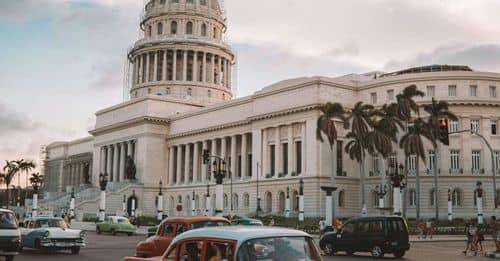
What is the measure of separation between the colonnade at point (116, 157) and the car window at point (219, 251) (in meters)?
93.5

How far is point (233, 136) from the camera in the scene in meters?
88.0

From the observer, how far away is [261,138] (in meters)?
80.4

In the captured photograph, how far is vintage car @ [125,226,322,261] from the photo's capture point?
9469 millimetres

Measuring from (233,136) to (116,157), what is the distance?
28.8 m

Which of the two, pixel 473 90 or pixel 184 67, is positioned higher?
pixel 184 67

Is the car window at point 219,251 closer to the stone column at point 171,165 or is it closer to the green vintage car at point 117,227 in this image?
the green vintage car at point 117,227

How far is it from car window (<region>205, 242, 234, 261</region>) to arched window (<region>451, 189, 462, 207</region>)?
6319 centimetres

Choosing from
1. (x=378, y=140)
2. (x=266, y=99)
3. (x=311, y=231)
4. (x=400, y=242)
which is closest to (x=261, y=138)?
(x=266, y=99)

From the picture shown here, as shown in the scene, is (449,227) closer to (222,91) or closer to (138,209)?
(138,209)

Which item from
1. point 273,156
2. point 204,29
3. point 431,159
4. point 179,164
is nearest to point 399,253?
point 431,159

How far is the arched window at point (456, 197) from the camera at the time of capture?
225 ft

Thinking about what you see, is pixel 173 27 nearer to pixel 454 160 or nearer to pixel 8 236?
pixel 454 160

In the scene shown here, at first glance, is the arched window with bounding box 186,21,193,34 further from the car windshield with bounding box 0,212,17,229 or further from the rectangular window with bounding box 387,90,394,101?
the car windshield with bounding box 0,212,17,229

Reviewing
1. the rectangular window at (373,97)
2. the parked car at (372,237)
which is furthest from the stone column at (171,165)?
the parked car at (372,237)
